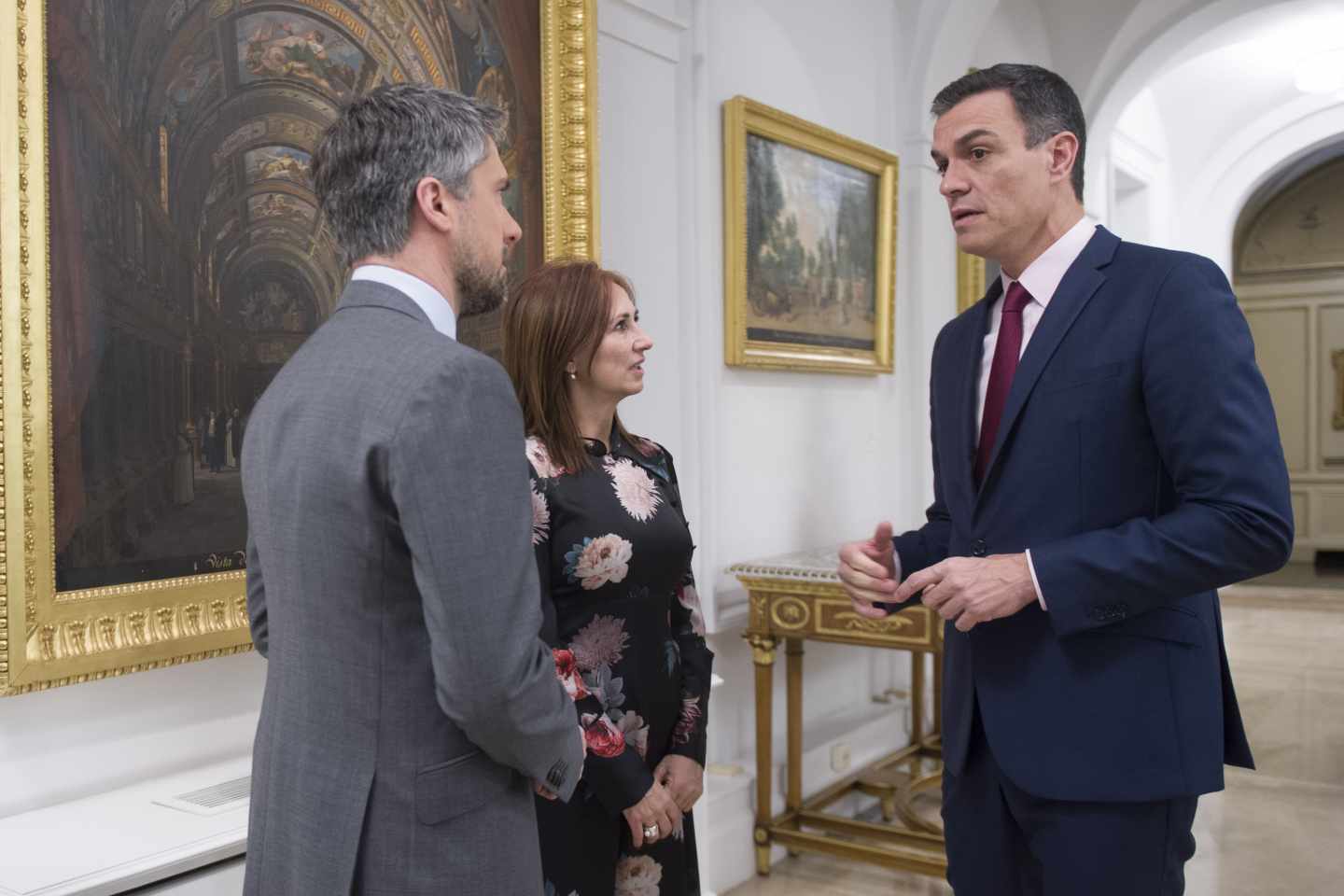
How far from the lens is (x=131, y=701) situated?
242 cm

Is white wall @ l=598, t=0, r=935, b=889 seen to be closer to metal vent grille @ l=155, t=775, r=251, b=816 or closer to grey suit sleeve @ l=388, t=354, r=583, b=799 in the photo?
metal vent grille @ l=155, t=775, r=251, b=816

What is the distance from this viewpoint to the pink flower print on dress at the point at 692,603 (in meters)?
2.49

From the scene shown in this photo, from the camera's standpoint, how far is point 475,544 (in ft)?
4.40

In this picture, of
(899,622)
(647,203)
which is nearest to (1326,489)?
(899,622)

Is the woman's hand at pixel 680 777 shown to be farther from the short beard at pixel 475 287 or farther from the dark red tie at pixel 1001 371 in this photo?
the short beard at pixel 475 287

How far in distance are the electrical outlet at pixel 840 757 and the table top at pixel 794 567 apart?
1.03m

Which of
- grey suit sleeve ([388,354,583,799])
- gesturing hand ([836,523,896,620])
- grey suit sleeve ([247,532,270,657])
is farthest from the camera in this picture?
gesturing hand ([836,523,896,620])

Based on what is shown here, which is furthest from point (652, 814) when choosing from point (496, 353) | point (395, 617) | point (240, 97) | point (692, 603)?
point (240, 97)

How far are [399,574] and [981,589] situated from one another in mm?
883

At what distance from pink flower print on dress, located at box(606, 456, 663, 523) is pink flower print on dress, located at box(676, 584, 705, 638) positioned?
0.23 metres

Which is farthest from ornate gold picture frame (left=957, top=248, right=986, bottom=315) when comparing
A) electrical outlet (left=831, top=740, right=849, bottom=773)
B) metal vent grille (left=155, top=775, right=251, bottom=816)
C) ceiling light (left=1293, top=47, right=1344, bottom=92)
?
ceiling light (left=1293, top=47, right=1344, bottom=92)

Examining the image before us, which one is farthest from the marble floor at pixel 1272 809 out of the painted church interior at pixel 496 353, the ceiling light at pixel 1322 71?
the ceiling light at pixel 1322 71

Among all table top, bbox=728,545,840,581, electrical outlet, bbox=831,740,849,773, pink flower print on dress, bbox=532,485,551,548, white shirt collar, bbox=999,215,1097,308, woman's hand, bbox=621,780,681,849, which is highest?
white shirt collar, bbox=999,215,1097,308

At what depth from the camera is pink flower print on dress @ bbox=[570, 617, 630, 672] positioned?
224 cm
